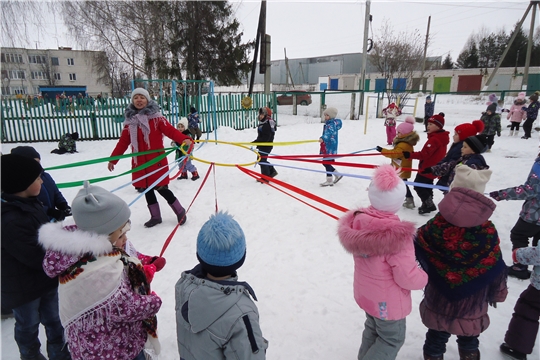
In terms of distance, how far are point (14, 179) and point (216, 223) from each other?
53.8 inches

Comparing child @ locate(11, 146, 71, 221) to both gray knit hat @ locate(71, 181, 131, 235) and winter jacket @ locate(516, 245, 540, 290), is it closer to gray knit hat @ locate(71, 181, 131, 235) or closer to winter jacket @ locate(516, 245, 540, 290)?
gray knit hat @ locate(71, 181, 131, 235)

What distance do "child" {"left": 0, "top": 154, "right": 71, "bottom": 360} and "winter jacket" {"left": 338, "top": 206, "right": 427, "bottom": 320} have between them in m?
1.88

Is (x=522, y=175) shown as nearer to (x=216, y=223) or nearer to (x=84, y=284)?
(x=216, y=223)

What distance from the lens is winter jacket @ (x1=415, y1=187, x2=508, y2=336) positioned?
1927 mm

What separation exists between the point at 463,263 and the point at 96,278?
6.69ft

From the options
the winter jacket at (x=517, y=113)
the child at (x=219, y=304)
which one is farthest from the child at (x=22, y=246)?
the winter jacket at (x=517, y=113)

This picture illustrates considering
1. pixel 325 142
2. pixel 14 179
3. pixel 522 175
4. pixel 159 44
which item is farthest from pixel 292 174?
pixel 159 44

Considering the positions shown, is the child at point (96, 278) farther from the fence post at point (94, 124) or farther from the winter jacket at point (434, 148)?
the fence post at point (94, 124)

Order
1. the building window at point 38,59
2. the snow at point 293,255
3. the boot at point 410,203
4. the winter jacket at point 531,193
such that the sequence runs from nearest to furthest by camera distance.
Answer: the snow at point 293,255 < the winter jacket at point 531,193 < the boot at point 410,203 < the building window at point 38,59

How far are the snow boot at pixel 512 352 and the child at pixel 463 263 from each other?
462mm

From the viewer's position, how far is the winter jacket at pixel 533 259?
2234 mm

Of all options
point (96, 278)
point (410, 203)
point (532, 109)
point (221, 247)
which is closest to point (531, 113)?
point (532, 109)

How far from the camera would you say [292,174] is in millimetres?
7852

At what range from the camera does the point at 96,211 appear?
61.8 inches
